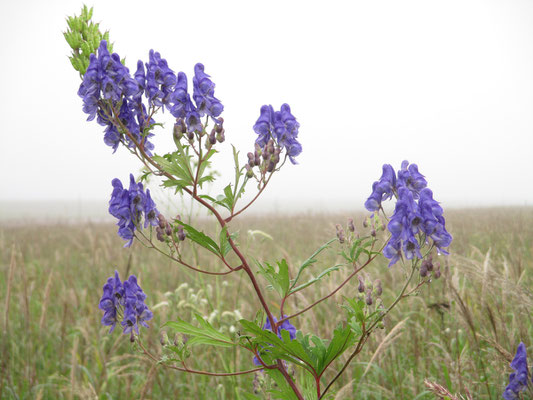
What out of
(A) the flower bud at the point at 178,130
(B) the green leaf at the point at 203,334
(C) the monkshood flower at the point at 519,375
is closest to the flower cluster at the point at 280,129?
(A) the flower bud at the point at 178,130

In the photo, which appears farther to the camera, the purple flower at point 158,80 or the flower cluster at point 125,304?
the flower cluster at point 125,304

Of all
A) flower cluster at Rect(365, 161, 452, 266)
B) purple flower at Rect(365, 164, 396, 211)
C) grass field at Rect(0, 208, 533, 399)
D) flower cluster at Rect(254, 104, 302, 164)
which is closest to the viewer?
flower cluster at Rect(365, 161, 452, 266)

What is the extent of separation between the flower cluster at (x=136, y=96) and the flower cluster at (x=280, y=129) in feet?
0.74

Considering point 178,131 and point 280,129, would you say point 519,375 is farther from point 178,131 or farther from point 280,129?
point 178,131

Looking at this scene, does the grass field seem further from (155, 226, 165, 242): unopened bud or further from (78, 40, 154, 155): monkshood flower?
(78, 40, 154, 155): monkshood flower

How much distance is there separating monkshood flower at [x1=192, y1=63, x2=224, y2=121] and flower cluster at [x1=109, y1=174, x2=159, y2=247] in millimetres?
465

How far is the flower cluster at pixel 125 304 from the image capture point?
213cm

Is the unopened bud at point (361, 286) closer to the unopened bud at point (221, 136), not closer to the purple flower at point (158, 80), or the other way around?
the unopened bud at point (221, 136)

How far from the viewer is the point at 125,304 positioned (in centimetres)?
214

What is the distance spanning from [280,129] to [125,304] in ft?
3.92

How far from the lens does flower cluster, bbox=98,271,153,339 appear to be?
2.13 meters

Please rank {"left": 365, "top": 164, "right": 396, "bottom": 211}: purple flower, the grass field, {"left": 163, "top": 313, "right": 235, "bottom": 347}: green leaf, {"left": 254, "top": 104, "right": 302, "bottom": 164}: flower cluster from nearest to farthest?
{"left": 163, "top": 313, "right": 235, "bottom": 347}: green leaf < {"left": 365, "top": 164, "right": 396, "bottom": 211}: purple flower < {"left": 254, "top": 104, "right": 302, "bottom": 164}: flower cluster < the grass field

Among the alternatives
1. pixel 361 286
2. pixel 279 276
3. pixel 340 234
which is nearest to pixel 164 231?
pixel 279 276

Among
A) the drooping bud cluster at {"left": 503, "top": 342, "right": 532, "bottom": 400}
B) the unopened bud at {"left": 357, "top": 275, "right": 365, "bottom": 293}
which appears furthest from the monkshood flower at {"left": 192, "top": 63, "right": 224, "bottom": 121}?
the drooping bud cluster at {"left": 503, "top": 342, "right": 532, "bottom": 400}
